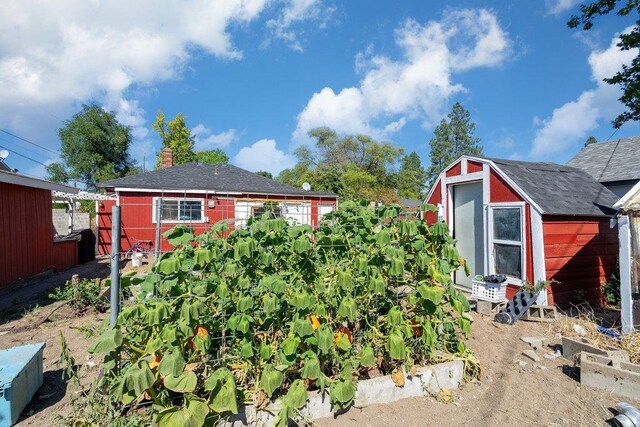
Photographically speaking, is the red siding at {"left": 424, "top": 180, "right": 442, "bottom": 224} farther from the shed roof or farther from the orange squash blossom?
the shed roof

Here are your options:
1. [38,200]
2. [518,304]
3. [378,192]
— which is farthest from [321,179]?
[518,304]

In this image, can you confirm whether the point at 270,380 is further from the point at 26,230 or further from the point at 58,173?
the point at 58,173

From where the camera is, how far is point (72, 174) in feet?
102

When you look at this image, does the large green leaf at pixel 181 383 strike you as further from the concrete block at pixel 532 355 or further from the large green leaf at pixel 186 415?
the concrete block at pixel 532 355

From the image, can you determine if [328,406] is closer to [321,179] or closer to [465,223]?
[465,223]

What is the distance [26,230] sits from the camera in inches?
335

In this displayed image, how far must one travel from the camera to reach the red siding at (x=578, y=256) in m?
5.66

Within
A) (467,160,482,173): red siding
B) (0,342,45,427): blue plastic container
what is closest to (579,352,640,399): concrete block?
(467,160,482,173): red siding

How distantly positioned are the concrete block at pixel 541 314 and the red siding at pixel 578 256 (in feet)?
1.26

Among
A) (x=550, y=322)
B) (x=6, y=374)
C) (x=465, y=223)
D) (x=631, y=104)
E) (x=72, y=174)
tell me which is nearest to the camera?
(x=6, y=374)

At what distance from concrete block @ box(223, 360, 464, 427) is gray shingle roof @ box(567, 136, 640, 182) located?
1065 centimetres

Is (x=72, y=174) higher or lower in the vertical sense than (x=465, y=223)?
higher

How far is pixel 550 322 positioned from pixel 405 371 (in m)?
3.48

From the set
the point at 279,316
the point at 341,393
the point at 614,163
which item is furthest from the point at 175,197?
the point at 614,163
